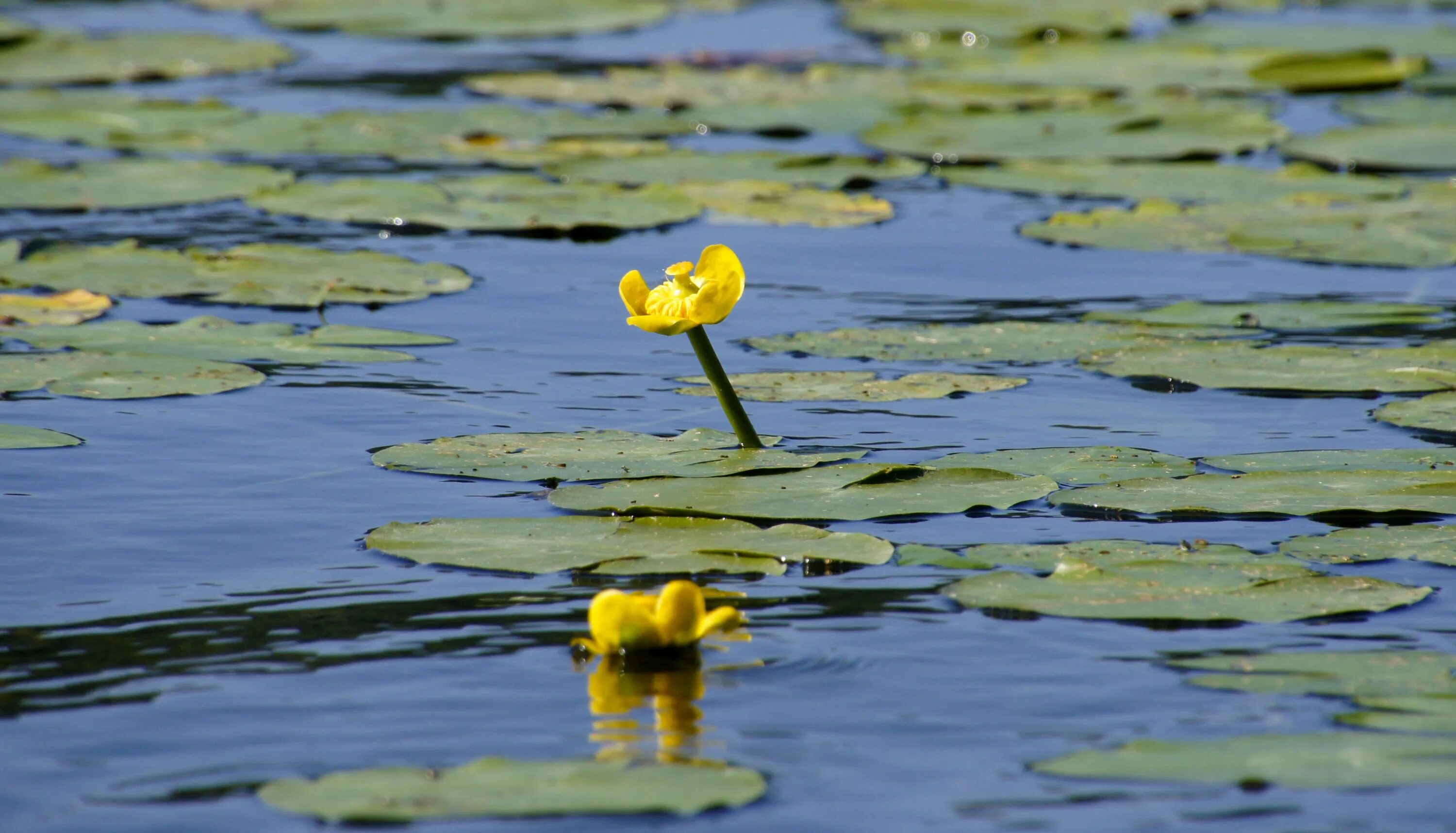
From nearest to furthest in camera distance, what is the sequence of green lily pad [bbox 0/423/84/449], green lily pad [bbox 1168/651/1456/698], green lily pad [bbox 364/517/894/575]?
green lily pad [bbox 1168/651/1456/698]
green lily pad [bbox 364/517/894/575]
green lily pad [bbox 0/423/84/449]

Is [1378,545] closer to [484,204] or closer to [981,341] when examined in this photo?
[981,341]

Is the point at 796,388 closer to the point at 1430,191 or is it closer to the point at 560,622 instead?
the point at 560,622

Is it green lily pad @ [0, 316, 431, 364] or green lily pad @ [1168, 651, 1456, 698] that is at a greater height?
green lily pad @ [0, 316, 431, 364]

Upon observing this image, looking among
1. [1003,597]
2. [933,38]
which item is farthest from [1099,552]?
[933,38]

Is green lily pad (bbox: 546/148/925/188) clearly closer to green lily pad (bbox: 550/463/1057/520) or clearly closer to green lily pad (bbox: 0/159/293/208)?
green lily pad (bbox: 0/159/293/208)

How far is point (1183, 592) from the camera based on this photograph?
2.96 m

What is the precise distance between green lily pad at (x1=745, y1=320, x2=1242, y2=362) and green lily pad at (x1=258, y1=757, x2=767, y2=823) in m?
2.48

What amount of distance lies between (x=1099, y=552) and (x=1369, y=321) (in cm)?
219

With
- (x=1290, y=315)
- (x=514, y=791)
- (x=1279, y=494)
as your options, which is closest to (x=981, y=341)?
(x=1290, y=315)

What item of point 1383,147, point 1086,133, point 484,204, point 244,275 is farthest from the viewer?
→ point 1086,133

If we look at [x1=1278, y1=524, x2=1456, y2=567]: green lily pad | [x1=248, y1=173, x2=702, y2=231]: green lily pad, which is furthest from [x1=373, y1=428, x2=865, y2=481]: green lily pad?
[x1=248, y1=173, x2=702, y2=231]: green lily pad

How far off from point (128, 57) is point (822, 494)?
308 inches

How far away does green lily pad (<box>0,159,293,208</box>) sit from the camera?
6578 mm

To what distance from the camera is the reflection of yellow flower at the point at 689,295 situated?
11.6 feet
